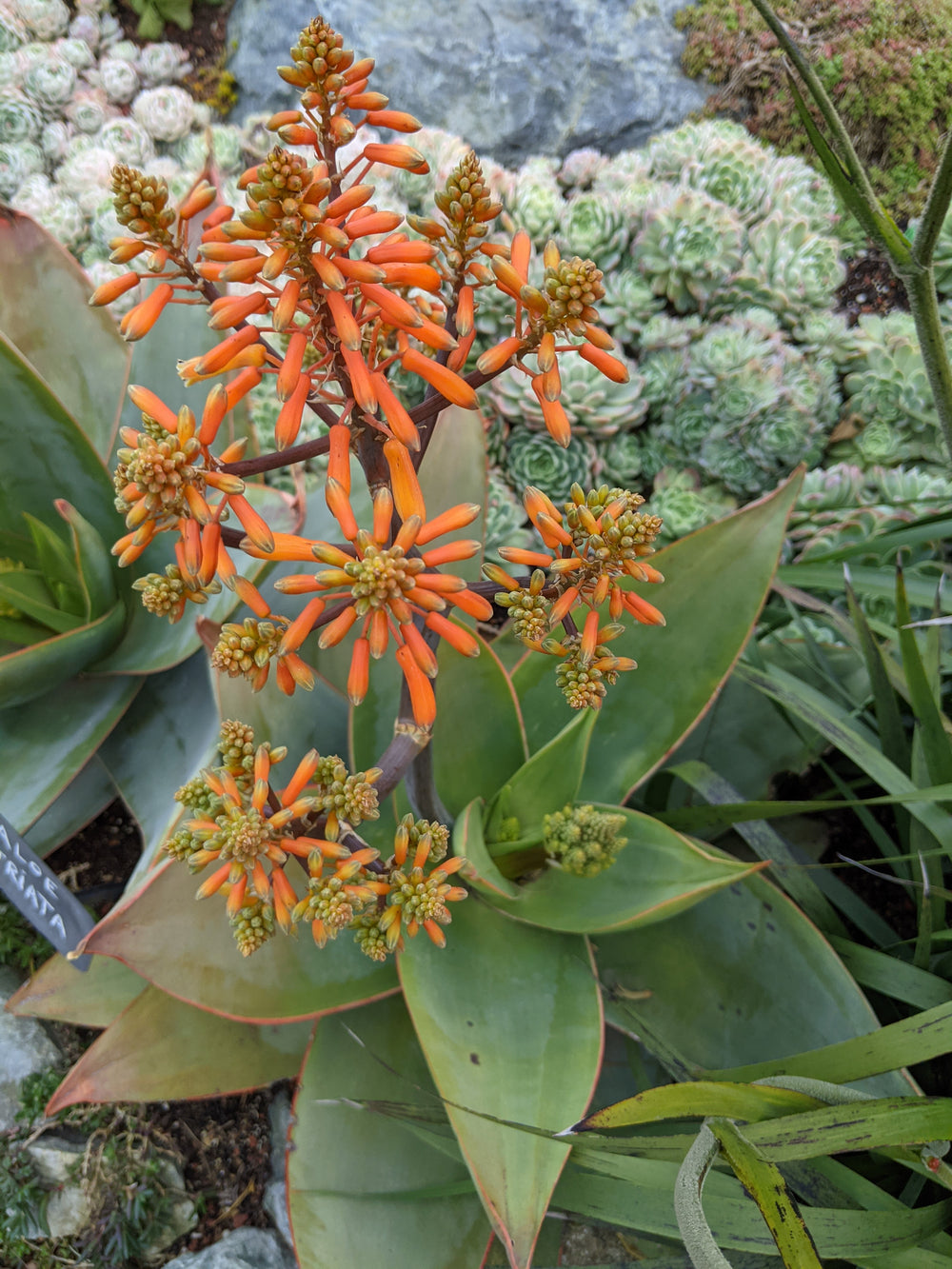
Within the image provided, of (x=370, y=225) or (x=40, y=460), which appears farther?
(x=40, y=460)

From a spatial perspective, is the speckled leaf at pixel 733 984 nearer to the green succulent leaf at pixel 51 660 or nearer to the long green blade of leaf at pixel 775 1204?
the long green blade of leaf at pixel 775 1204

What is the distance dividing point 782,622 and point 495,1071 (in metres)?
1.15

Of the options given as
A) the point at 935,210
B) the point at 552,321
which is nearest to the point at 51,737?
the point at 552,321

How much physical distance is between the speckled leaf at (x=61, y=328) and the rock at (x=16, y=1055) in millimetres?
1022

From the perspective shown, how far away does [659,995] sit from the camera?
3.94ft

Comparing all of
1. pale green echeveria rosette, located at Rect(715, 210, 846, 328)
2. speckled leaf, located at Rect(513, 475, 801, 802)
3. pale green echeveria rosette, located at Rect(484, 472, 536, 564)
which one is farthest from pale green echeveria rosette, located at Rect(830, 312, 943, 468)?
speckled leaf, located at Rect(513, 475, 801, 802)

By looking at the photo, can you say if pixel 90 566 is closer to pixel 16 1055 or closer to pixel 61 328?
pixel 61 328

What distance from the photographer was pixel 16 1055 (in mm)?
1386

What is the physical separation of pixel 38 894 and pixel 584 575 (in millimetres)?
843

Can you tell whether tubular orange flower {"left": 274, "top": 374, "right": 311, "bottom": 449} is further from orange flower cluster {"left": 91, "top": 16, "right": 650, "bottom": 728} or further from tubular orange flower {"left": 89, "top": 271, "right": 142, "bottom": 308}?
tubular orange flower {"left": 89, "top": 271, "right": 142, "bottom": 308}

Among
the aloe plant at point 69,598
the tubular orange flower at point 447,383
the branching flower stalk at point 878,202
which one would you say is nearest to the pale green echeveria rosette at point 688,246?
the branching flower stalk at point 878,202

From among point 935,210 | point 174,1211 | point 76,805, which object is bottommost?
point 174,1211

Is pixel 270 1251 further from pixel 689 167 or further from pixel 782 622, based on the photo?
pixel 689 167

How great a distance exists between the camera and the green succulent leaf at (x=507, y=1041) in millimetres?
888
